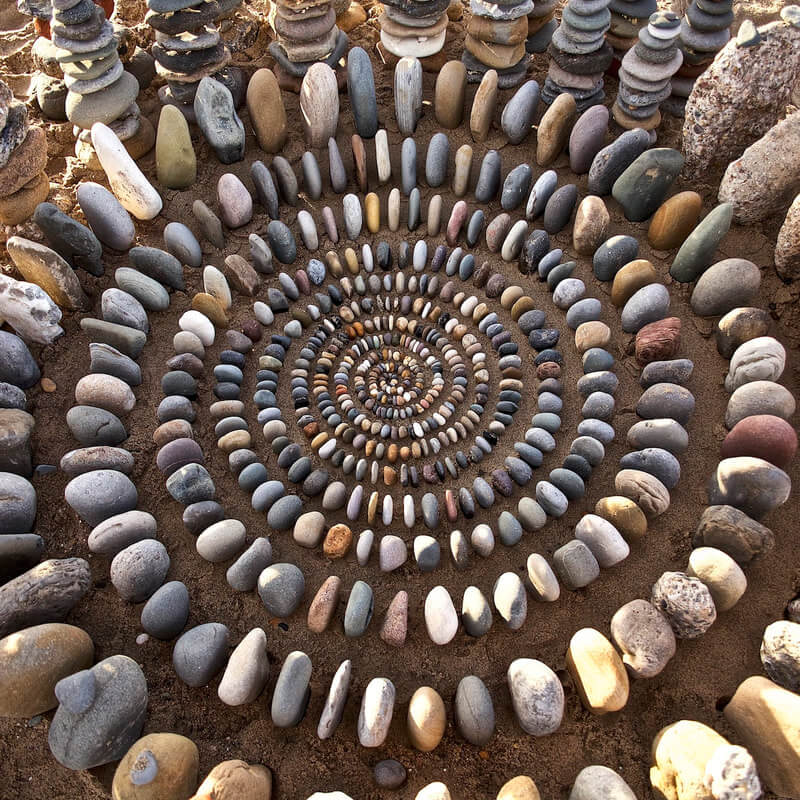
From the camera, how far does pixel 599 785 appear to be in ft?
10.7

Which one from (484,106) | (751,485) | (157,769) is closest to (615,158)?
(484,106)

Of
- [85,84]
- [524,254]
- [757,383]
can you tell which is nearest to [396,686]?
[757,383]

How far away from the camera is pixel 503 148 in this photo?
6234 millimetres

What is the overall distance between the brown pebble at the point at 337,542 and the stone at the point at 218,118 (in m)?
3.60

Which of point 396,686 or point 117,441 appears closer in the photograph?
point 396,686

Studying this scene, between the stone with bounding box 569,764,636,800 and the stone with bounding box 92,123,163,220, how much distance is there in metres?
4.99

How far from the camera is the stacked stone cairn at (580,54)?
572cm

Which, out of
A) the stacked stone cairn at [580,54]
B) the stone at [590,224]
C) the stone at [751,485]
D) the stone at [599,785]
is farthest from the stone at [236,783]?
the stacked stone cairn at [580,54]

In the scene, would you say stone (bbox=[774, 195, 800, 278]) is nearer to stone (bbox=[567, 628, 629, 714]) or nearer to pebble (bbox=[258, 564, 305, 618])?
stone (bbox=[567, 628, 629, 714])

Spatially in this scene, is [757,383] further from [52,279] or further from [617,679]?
[52,279]

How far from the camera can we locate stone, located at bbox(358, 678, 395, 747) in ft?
11.4

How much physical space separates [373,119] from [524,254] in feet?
6.30

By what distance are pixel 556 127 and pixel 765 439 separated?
3115 millimetres

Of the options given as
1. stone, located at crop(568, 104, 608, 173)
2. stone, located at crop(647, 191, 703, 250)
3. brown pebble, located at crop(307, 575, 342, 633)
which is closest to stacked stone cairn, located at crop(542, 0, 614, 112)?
stone, located at crop(568, 104, 608, 173)
